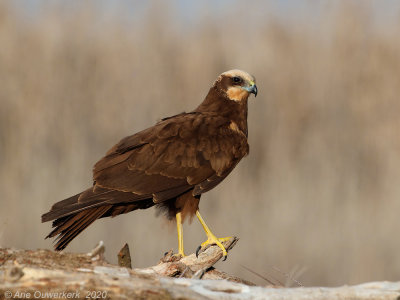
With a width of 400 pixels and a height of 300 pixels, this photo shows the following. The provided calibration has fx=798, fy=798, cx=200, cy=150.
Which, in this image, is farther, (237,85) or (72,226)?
(237,85)

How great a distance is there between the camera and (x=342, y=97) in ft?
23.0

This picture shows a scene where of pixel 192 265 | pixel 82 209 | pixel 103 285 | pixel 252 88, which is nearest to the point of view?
pixel 103 285

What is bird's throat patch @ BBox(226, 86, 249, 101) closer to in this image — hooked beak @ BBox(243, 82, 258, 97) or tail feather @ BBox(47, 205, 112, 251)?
hooked beak @ BBox(243, 82, 258, 97)

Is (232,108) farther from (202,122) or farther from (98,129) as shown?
(98,129)

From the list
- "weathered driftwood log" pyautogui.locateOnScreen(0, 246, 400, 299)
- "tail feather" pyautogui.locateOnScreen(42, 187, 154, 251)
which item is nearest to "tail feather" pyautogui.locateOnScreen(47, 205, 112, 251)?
"tail feather" pyautogui.locateOnScreen(42, 187, 154, 251)

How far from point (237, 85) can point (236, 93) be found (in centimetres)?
6

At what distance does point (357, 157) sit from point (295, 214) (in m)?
0.73

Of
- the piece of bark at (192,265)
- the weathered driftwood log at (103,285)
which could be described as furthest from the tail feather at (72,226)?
the weathered driftwood log at (103,285)

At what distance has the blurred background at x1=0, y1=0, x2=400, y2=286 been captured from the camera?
257 inches

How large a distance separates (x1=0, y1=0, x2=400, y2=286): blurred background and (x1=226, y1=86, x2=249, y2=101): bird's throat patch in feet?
4.50

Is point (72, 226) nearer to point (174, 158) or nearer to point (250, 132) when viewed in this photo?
point (174, 158)

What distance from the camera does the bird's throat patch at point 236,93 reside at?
18.0ft

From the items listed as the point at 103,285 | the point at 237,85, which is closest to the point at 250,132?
the point at 237,85

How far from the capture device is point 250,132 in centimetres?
689
